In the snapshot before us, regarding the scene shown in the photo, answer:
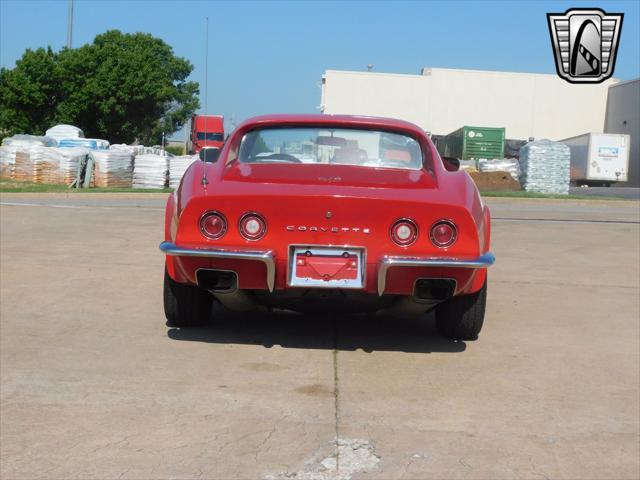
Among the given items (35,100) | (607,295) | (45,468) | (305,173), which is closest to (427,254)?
(305,173)

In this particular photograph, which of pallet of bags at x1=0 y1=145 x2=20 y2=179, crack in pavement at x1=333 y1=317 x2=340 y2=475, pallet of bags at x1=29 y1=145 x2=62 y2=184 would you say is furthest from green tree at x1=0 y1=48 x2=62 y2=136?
crack in pavement at x1=333 y1=317 x2=340 y2=475

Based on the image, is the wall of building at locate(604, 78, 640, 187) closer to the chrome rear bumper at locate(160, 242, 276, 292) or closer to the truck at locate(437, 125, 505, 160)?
the truck at locate(437, 125, 505, 160)

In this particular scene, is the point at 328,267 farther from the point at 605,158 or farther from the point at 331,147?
the point at 605,158

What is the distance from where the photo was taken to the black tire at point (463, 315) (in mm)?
5164

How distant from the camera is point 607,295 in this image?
7.07 meters

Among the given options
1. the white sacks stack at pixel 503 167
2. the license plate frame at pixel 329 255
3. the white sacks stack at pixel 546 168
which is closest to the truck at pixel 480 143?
the white sacks stack at pixel 503 167

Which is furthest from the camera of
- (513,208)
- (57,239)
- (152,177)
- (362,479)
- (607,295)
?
(152,177)

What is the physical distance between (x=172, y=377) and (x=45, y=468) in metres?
1.22

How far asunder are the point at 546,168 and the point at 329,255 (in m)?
21.7

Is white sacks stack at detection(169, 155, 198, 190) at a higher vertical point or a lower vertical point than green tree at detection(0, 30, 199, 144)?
lower

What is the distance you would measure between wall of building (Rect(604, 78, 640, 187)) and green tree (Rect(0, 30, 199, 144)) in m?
27.4

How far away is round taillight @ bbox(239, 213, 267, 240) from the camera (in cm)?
454

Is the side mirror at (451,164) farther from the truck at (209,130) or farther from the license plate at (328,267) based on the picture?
the truck at (209,130)

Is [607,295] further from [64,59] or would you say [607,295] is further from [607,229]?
[64,59]
